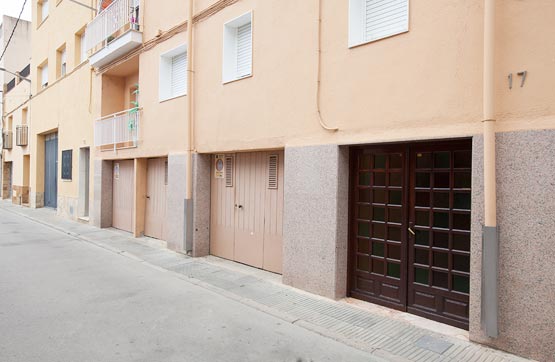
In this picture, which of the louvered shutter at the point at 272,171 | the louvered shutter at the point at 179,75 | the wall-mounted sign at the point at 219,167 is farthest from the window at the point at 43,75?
the louvered shutter at the point at 272,171

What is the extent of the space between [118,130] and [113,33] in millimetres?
2866

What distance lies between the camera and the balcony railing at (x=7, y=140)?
76.9 ft

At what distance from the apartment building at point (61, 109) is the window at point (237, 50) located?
7.51 meters

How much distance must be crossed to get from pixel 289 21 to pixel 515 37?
11.3 feet

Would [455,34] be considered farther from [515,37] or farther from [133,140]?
[133,140]

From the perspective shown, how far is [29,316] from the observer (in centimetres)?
480

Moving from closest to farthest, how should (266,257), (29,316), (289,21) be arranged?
1. (29,316)
2. (289,21)
3. (266,257)

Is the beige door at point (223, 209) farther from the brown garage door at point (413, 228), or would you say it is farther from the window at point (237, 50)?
the brown garage door at point (413, 228)

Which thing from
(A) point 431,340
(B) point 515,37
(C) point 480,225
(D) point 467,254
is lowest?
(A) point 431,340

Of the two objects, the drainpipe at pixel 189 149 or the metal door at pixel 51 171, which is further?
the metal door at pixel 51 171

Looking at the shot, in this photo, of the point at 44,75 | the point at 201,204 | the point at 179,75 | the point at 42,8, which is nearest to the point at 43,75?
the point at 44,75

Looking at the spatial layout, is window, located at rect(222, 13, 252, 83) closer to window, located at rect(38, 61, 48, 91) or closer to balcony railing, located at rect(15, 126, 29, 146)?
window, located at rect(38, 61, 48, 91)

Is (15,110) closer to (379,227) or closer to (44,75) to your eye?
(44,75)

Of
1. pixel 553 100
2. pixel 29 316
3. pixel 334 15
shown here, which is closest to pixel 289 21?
pixel 334 15
